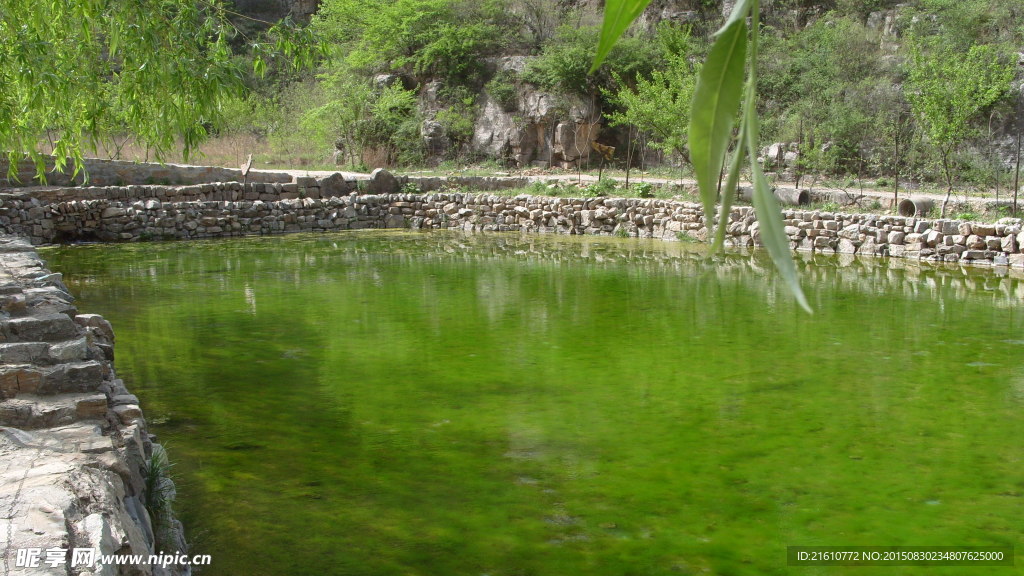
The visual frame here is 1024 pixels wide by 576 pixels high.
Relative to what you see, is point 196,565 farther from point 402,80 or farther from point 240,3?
point 240,3

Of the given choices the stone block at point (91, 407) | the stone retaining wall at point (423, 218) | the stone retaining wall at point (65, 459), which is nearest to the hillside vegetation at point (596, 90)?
the stone retaining wall at point (423, 218)

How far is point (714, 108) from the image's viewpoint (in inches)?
21.2

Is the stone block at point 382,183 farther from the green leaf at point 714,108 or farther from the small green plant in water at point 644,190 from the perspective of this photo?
the green leaf at point 714,108

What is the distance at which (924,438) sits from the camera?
13.1ft

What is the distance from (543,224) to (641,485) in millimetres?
11536

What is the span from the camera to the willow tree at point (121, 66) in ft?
14.6

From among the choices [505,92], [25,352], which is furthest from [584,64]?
[25,352]

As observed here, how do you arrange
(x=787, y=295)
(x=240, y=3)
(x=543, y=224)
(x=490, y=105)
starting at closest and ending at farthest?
(x=787, y=295)
(x=543, y=224)
(x=490, y=105)
(x=240, y=3)

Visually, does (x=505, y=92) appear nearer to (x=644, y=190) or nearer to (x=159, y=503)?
(x=644, y=190)

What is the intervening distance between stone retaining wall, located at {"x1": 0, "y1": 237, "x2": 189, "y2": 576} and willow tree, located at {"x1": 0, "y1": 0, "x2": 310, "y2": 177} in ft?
4.29

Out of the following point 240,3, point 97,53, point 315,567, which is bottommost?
point 315,567

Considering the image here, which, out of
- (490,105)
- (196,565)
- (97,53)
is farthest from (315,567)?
(490,105)

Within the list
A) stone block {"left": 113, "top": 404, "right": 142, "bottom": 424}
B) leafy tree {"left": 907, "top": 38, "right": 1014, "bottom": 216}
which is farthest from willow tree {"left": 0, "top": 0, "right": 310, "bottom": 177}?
leafy tree {"left": 907, "top": 38, "right": 1014, "bottom": 216}

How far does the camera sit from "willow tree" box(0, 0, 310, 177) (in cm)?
445
